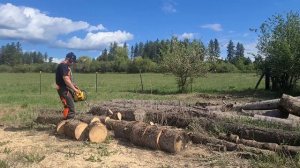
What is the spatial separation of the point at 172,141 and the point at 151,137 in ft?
2.02

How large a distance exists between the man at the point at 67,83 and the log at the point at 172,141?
11.2 feet

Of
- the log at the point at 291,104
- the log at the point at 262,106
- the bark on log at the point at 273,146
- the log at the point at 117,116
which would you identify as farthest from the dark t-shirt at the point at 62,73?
the log at the point at 291,104

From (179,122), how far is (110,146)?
227cm

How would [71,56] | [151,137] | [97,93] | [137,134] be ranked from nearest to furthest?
[151,137], [137,134], [71,56], [97,93]

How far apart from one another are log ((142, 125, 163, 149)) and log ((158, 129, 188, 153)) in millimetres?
86

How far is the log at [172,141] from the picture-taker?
349 inches

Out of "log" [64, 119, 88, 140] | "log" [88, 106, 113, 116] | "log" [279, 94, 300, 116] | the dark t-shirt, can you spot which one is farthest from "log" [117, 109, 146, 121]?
"log" [279, 94, 300, 116]

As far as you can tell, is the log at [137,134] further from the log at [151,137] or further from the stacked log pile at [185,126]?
the log at [151,137]

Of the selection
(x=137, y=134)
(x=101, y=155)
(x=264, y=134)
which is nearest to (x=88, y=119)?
(x=137, y=134)

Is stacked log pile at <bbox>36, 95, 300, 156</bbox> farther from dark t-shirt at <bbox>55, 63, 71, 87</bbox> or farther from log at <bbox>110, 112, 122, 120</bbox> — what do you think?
dark t-shirt at <bbox>55, 63, 71, 87</bbox>

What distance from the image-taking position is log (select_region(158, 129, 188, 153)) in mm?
8875

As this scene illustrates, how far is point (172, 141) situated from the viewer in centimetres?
886

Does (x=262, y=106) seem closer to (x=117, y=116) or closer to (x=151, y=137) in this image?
(x=117, y=116)

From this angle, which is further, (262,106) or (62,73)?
(262,106)
